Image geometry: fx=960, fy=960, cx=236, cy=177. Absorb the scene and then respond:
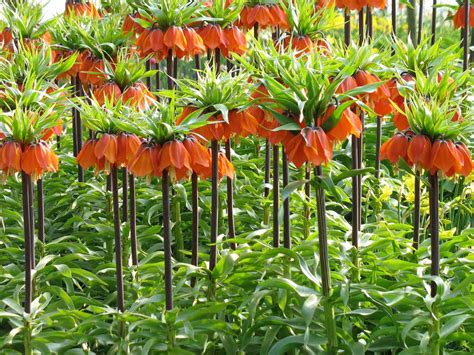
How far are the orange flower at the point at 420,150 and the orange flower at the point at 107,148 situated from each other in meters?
1.00

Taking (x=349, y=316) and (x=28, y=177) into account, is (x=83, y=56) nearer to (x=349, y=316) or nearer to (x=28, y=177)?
(x=28, y=177)

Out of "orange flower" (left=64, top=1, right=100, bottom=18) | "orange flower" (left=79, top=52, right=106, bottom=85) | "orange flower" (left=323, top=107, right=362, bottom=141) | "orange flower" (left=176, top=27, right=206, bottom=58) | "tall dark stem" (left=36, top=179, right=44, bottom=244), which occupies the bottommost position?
"tall dark stem" (left=36, top=179, right=44, bottom=244)

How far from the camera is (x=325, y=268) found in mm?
3227

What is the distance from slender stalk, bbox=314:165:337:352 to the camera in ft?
10.4

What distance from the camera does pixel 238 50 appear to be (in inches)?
175

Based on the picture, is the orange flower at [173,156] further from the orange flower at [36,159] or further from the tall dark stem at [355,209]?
the tall dark stem at [355,209]

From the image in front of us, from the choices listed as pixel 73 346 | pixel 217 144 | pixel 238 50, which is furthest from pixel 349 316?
pixel 238 50

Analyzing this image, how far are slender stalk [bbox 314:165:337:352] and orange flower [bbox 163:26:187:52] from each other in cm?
116

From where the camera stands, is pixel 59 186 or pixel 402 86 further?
pixel 59 186

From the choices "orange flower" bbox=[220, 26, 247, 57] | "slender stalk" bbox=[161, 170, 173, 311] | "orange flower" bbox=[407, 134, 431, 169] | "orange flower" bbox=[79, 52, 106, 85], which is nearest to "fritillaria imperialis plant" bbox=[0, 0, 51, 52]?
"orange flower" bbox=[79, 52, 106, 85]

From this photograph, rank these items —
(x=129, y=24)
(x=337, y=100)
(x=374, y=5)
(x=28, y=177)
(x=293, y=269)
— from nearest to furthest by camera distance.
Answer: (x=337, y=100)
(x=28, y=177)
(x=293, y=269)
(x=374, y=5)
(x=129, y=24)

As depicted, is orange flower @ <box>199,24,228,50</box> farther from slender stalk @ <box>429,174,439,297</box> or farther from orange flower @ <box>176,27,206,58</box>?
slender stalk @ <box>429,174,439,297</box>

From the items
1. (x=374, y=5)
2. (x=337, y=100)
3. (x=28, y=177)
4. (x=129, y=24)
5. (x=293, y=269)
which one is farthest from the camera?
(x=129, y=24)

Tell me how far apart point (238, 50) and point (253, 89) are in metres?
1.34
